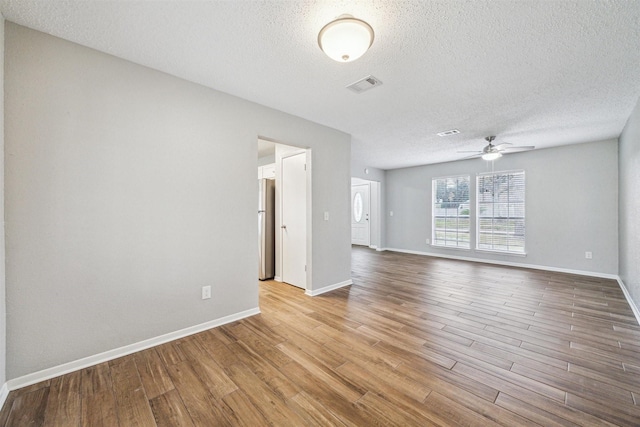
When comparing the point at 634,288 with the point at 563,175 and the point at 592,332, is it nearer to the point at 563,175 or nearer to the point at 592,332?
the point at 592,332

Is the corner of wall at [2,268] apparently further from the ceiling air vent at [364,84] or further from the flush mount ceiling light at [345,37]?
the ceiling air vent at [364,84]

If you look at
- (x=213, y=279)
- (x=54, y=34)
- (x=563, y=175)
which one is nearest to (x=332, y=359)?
(x=213, y=279)

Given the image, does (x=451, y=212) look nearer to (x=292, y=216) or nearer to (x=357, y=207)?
(x=357, y=207)

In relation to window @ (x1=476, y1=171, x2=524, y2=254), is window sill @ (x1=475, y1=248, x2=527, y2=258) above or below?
below

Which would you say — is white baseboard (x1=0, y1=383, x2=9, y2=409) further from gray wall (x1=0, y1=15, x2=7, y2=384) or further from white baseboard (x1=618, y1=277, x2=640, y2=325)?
white baseboard (x1=618, y1=277, x2=640, y2=325)

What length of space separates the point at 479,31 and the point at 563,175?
4.92 m

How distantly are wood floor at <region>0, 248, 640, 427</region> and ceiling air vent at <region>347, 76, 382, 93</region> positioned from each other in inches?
98.7

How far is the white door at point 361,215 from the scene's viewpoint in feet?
29.0

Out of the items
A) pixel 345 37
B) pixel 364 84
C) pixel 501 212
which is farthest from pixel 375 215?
pixel 345 37

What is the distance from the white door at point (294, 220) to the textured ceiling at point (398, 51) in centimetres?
93

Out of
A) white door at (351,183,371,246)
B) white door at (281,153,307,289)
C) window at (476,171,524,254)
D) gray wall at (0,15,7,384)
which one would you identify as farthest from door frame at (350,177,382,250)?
gray wall at (0,15,7,384)

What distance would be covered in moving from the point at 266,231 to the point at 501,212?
17.3ft

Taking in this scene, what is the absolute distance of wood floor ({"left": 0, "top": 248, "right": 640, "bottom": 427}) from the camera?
1.54 meters

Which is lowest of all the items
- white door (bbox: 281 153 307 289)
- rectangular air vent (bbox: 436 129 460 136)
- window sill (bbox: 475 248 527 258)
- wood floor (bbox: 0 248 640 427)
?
wood floor (bbox: 0 248 640 427)
